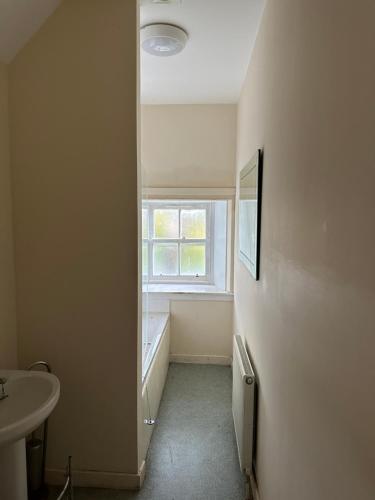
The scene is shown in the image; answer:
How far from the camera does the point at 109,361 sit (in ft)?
6.25

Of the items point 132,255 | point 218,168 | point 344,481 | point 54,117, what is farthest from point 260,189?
point 218,168

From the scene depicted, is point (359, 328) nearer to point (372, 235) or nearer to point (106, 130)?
point (372, 235)

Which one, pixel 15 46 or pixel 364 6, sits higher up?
pixel 15 46

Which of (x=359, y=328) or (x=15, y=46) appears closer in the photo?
(x=359, y=328)

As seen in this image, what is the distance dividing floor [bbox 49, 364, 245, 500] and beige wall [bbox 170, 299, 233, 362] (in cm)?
34

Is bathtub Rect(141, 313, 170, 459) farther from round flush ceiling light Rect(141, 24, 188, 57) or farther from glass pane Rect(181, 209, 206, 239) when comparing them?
round flush ceiling light Rect(141, 24, 188, 57)

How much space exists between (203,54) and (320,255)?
1972 millimetres

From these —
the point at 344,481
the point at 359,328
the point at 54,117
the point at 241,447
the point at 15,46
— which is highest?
the point at 15,46

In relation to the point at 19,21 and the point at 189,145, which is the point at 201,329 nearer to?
the point at 189,145

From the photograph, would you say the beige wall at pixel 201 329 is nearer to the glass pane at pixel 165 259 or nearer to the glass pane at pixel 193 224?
the glass pane at pixel 165 259

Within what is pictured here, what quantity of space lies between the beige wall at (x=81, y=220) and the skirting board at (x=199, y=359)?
167cm

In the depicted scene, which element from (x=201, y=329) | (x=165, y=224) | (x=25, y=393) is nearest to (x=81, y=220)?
(x=25, y=393)

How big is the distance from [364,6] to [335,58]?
0.15 metres

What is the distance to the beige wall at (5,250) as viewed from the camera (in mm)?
1784
